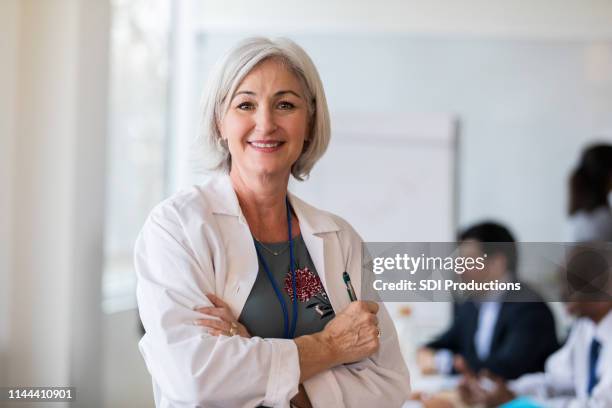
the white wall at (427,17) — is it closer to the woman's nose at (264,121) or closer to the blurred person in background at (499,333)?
the blurred person in background at (499,333)

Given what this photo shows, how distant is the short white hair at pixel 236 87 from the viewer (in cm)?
126

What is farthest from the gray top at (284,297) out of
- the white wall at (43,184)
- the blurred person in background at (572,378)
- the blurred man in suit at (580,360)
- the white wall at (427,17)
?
the white wall at (427,17)

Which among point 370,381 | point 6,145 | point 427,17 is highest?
point 427,17

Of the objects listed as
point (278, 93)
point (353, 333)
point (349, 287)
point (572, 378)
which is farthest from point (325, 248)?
point (572, 378)

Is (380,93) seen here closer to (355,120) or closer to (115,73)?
(355,120)

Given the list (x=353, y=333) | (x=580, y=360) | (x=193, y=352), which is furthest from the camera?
(x=580, y=360)

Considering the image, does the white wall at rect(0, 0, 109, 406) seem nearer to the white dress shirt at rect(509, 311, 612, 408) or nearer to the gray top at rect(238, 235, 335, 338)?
the gray top at rect(238, 235, 335, 338)

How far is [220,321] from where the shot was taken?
1172 mm

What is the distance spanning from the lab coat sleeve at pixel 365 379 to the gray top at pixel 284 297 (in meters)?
0.09

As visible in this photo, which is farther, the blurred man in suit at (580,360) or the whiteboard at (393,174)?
the whiteboard at (393,174)


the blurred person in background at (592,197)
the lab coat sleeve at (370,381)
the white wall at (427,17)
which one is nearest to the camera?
the lab coat sleeve at (370,381)

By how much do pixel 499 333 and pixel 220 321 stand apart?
1.93 m

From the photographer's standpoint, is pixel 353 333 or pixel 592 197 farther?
pixel 592 197

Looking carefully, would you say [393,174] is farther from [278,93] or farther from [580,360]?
[278,93]
